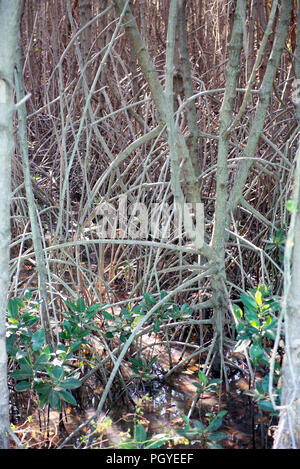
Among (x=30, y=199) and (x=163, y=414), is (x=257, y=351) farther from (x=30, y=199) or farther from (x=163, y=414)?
(x=30, y=199)

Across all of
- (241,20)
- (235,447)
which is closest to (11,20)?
(241,20)

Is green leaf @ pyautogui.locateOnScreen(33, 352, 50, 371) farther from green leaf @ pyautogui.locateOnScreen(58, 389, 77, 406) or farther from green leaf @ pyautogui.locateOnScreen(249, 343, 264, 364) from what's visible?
green leaf @ pyautogui.locateOnScreen(249, 343, 264, 364)

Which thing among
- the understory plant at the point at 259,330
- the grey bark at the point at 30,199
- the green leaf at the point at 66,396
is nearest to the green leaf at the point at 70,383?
the green leaf at the point at 66,396

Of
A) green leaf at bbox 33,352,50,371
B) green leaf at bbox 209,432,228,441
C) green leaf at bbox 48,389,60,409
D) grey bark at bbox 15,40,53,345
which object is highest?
grey bark at bbox 15,40,53,345

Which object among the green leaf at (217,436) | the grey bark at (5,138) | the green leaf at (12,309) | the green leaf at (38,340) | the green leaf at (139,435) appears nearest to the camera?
A: the grey bark at (5,138)

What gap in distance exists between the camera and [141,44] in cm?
167

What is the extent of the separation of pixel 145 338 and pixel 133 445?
1.04 meters

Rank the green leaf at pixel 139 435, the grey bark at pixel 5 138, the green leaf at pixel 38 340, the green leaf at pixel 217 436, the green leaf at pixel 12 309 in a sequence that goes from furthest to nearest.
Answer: the green leaf at pixel 12 309 < the green leaf at pixel 38 340 < the green leaf at pixel 217 436 < the green leaf at pixel 139 435 < the grey bark at pixel 5 138

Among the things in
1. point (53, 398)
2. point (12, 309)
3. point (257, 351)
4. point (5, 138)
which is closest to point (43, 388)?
point (53, 398)

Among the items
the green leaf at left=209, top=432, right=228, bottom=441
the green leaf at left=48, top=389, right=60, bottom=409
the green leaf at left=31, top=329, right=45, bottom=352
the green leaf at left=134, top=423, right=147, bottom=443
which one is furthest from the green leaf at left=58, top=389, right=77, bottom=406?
the green leaf at left=209, top=432, right=228, bottom=441

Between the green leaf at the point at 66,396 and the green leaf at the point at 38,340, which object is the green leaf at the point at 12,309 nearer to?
the green leaf at the point at 38,340

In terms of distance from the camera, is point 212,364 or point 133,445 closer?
point 133,445

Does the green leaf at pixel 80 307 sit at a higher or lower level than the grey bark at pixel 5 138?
lower
